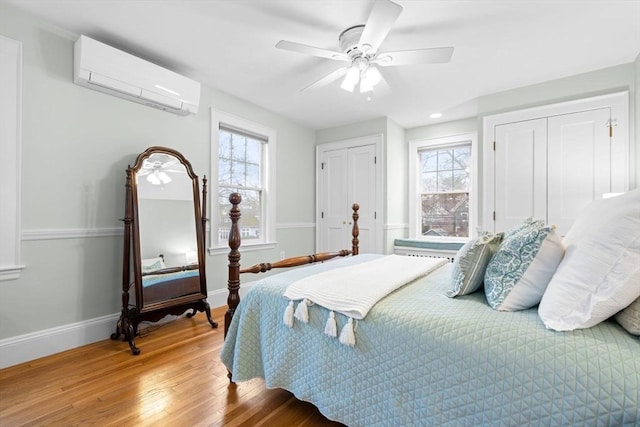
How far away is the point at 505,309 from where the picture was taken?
3.94ft

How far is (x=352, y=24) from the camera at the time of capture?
6.86 ft

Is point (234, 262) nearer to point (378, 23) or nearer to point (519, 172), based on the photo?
point (378, 23)

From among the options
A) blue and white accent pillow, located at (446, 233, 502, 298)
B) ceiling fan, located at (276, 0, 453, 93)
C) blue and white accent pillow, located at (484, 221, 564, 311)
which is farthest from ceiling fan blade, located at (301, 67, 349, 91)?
Result: blue and white accent pillow, located at (484, 221, 564, 311)

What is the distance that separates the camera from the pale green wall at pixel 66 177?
6.88 feet

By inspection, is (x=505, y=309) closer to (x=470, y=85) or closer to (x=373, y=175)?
(x=470, y=85)

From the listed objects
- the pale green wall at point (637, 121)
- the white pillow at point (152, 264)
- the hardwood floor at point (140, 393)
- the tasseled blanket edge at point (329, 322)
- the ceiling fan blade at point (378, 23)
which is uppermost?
the ceiling fan blade at point (378, 23)

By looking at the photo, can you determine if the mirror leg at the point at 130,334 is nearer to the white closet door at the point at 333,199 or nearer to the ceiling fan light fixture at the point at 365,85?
the ceiling fan light fixture at the point at 365,85

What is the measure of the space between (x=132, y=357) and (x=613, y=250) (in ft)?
9.07

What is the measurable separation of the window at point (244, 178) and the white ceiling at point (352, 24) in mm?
533

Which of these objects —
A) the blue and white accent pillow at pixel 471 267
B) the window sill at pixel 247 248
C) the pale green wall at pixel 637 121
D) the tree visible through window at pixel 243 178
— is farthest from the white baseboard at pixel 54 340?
the pale green wall at pixel 637 121

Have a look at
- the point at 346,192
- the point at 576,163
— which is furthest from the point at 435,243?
the point at 576,163

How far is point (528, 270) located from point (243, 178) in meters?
3.18

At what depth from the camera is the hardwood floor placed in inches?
59.4

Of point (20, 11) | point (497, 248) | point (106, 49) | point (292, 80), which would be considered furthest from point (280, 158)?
point (497, 248)
